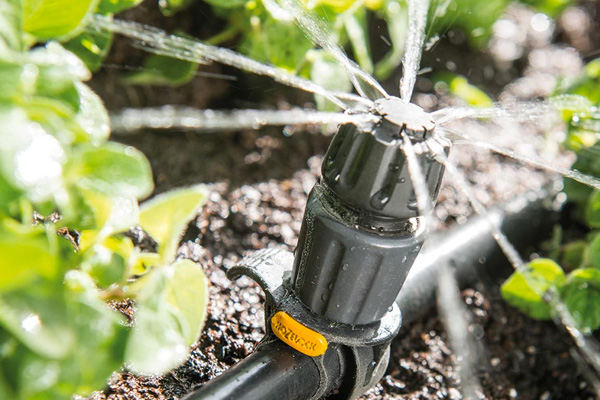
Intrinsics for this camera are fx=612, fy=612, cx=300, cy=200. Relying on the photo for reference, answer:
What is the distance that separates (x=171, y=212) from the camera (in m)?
0.48

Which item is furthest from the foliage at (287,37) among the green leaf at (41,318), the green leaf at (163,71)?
the green leaf at (41,318)

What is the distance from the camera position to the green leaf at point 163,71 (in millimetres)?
1038

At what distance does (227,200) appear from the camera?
3.31 feet

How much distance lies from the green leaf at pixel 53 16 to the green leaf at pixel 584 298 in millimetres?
733

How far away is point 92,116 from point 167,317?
0.18 m

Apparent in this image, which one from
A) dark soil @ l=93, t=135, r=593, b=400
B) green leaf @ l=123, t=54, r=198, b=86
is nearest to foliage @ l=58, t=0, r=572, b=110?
green leaf @ l=123, t=54, r=198, b=86

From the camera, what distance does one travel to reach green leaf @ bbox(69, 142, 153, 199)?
1.38 ft

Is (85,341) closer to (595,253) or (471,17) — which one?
(595,253)

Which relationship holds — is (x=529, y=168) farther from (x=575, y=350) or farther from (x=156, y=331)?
(x=156, y=331)

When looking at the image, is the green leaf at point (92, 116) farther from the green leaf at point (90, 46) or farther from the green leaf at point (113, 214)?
the green leaf at point (90, 46)

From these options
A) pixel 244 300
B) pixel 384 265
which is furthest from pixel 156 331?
pixel 244 300

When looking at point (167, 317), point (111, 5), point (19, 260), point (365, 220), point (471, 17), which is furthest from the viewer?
point (471, 17)

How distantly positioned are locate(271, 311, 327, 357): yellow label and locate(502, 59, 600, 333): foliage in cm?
42

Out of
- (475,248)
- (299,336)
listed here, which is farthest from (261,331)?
(475,248)
